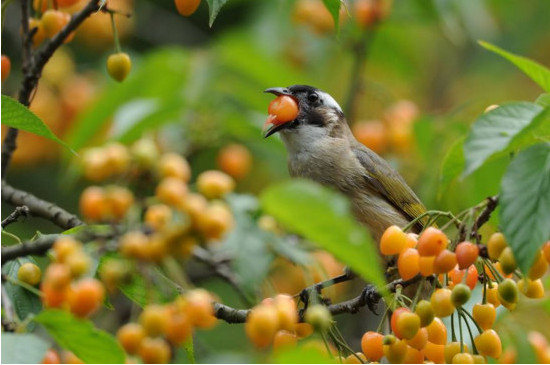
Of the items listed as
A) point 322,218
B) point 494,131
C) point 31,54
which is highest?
point 494,131

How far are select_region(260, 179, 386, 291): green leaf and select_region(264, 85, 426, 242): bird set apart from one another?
3.15 metres

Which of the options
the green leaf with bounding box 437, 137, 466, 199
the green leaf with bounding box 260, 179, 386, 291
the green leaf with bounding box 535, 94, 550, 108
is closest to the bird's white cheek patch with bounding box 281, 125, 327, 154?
the green leaf with bounding box 437, 137, 466, 199

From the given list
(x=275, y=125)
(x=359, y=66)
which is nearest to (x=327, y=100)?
(x=275, y=125)

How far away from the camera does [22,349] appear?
2283 mm

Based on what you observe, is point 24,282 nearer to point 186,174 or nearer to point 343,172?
point 186,174

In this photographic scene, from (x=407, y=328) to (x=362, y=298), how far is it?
732 mm

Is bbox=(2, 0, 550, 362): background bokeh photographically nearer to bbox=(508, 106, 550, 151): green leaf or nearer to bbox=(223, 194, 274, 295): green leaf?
bbox=(508, 106, 550, 151): green leaf

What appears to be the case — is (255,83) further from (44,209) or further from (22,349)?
(22,349)

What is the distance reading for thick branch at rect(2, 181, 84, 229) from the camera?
384 cm

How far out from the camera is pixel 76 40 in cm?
895

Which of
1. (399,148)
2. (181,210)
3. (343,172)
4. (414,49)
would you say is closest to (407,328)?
(181,210)

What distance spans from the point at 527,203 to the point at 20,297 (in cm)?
160

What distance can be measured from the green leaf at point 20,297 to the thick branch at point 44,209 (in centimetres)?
76

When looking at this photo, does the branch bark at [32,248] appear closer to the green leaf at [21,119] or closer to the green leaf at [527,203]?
the green leaf at [21,119]
